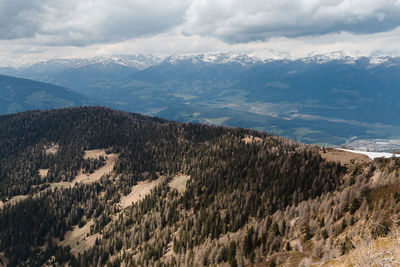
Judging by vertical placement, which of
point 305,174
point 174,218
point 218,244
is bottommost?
point 174,218

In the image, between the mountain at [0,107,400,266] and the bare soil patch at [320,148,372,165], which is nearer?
the mountain at [0,107,400,266]

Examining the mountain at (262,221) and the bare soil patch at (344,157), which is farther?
the bare soil patch at (344,157)

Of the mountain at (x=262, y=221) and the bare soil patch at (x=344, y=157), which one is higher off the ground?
the bare soil patch at (x=344, y=157)

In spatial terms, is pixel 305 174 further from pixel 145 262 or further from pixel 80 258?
pixel 80 258

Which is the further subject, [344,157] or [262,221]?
[344,157]

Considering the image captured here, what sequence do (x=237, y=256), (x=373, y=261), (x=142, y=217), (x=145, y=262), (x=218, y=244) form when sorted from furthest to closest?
(x=142, y=217)
(x=145, y=262)
(x=218, y=244)
(x=237, y=256)
(x=373, y=261)

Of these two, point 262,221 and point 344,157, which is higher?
point 344,157

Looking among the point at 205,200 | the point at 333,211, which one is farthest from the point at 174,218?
the point at 333,211

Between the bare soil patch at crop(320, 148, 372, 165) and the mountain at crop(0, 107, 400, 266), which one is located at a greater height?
the bare soil patch at crop(320, 148, 372, 165)
